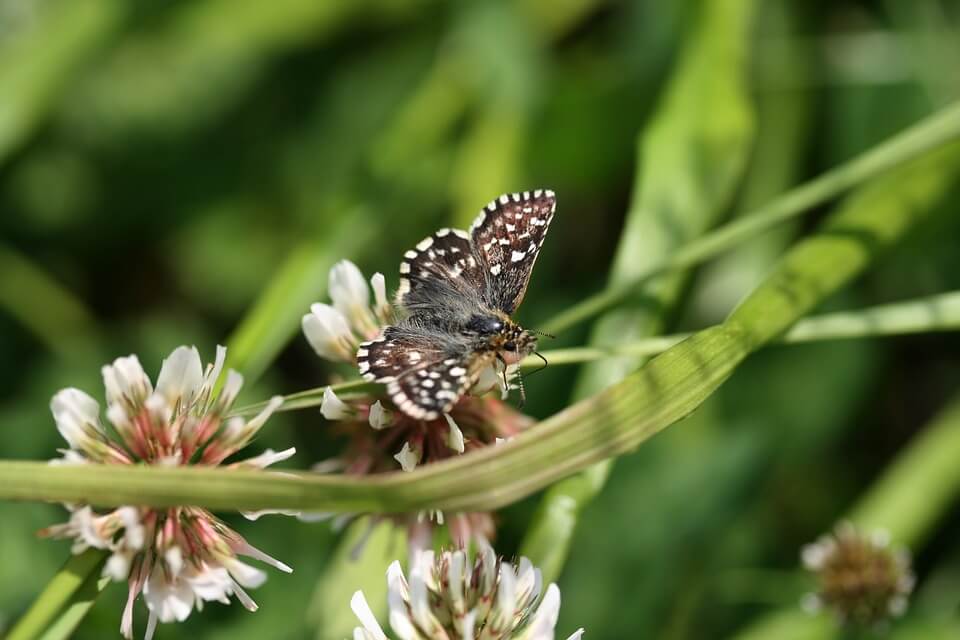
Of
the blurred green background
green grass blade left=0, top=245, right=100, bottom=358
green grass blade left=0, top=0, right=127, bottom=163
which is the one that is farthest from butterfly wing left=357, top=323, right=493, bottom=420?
green grass blade left=0, top=245, right=100, bottom=358

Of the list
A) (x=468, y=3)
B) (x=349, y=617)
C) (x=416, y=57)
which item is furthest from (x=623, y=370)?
(x=416, y=57)

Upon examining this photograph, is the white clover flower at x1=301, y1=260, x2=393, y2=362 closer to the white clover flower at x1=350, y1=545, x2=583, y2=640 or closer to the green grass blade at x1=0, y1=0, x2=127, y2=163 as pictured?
the white clover flower at x1=350, y1=545, x2=583, y2=640

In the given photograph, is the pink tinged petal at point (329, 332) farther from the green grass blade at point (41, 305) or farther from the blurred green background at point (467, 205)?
the green grass blade at point (41, 305)

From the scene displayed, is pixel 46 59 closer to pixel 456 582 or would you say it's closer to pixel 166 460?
A: pixel 166 460

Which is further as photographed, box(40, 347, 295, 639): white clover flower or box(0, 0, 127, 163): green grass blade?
box(0, 0, 127, 163): green grass blade

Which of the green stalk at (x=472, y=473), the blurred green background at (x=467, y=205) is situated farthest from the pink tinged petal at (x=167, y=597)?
the blurred green background at (x=467, y=205)

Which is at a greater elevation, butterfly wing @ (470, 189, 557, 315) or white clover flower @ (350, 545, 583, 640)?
butterfly wing @ (470, 189, 557, 315)

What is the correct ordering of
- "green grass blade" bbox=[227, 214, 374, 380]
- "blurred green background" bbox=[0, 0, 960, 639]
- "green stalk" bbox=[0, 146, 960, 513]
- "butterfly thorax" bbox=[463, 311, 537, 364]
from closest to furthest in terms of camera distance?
"green stalk" bbox=[0, 146, 960, 513] → "butterfly thorax" bbox=[463, 311, 537, 364] → "green grass blade" bbox=[227, 214, 374, 380] → "blurred green background" bbox=[0, 0, 960, 639]
